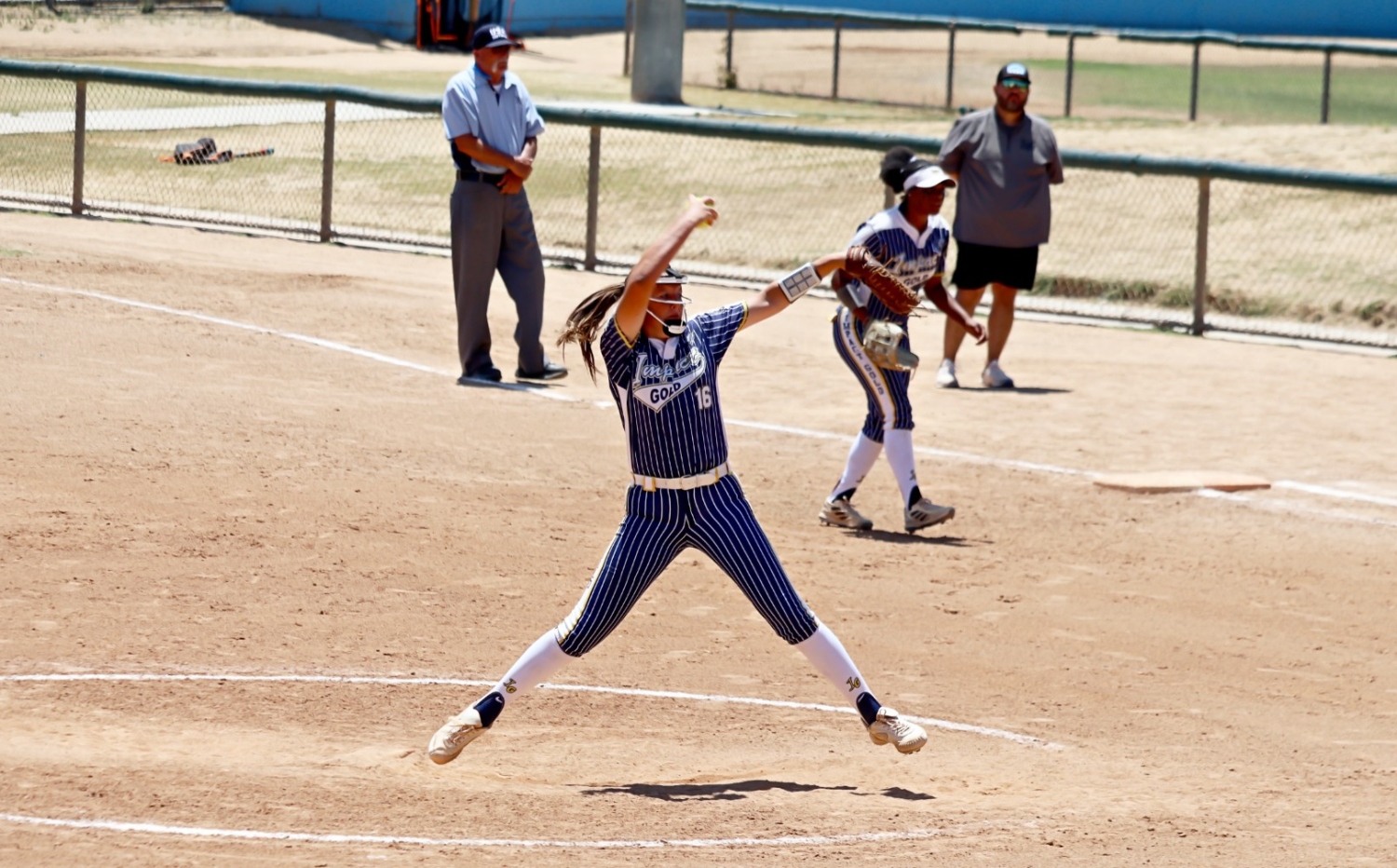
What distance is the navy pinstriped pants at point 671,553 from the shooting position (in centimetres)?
618

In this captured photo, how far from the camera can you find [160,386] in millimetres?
12094

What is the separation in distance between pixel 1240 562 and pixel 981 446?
2562 millimetres

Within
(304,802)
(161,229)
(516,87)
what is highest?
(516,87)

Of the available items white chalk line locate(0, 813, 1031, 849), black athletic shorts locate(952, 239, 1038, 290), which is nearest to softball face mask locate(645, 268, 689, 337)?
white chalk line locate(0, 813, 1031, 849)

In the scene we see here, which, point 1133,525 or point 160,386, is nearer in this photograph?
point 1133,525

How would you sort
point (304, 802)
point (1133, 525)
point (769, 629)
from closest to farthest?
point (304, 802) → point (769, 629) → point (1133, 525)

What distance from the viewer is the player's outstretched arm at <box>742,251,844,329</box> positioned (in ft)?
21.2

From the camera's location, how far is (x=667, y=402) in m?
6.13

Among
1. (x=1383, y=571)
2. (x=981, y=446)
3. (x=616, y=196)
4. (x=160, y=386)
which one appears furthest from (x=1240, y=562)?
(x=616, y=196)

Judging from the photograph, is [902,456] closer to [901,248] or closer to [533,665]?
[901,248]

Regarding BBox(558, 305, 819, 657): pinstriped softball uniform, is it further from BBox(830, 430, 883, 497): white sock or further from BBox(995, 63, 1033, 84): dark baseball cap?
BBox(995, 63, 1033, 84): dark baseball cap

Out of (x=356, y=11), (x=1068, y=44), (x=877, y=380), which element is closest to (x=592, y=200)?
(x=877, y=380)

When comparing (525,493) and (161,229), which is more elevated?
(161,229)

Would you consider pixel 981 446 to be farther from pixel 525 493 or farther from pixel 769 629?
pixel 769 629
